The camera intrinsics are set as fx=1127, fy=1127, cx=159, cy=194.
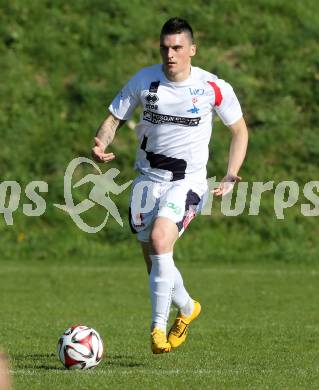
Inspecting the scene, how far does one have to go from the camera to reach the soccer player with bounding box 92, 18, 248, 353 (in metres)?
9.22

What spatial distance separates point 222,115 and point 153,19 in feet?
44.9

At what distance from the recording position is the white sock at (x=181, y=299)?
9.57 meters

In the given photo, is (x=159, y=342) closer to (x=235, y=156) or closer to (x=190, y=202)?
(x=190, y=202)

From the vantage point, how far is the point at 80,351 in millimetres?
8398

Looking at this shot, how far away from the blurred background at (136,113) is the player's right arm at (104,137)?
9948mm

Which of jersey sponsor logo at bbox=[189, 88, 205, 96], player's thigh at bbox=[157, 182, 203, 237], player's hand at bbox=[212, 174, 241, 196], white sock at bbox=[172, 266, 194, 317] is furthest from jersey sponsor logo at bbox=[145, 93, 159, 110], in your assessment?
white sock at bbox=[172, 266, 194, 317]

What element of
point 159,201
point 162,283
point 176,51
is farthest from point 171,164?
point 162,283

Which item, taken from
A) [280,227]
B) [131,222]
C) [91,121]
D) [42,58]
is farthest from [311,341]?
[42,58]

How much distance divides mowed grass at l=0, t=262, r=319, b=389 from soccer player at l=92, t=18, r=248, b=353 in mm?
735

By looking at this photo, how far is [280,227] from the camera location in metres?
20.2

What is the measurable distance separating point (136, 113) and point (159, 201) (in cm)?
1210

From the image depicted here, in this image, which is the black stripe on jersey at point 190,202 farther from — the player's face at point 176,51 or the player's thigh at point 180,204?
the player's face at point 176,51

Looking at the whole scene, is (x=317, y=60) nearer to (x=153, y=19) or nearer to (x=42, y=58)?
(x=153, y=19)

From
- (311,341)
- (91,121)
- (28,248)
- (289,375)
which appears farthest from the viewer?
(91,121)
